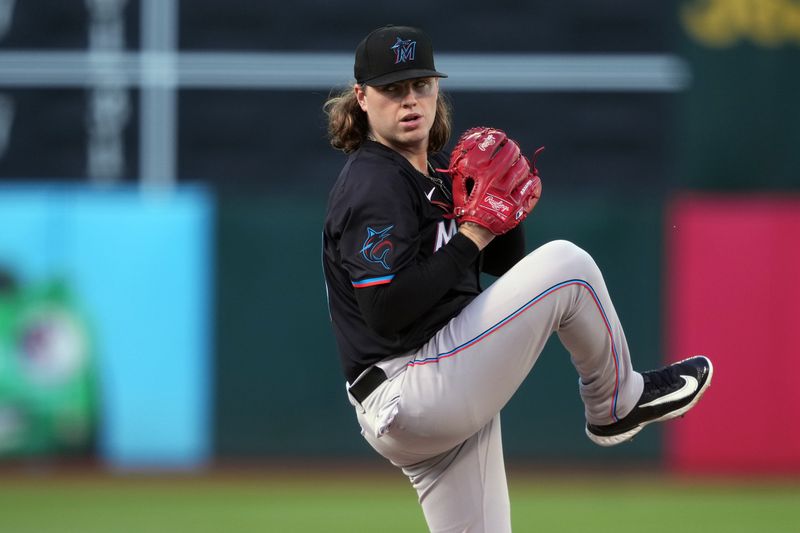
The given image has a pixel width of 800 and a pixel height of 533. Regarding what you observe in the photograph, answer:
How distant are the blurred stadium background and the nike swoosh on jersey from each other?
9.13ft

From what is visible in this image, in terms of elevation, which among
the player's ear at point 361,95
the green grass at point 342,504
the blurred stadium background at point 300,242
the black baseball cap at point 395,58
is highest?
the black baseball cap at point 395,58

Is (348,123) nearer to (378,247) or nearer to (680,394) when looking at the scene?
(378,247)

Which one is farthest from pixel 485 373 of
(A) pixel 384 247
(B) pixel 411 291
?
(A) pixel 384 247

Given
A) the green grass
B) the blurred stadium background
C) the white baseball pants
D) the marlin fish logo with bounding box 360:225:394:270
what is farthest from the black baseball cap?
the blurred stadium background

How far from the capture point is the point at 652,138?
8.05 m

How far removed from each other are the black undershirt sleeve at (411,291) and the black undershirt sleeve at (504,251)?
46 cm

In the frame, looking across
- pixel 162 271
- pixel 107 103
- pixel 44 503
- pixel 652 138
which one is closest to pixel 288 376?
pixel 162 271

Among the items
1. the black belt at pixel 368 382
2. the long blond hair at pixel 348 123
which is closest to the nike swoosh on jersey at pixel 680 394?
the black belt at pixel 368 382

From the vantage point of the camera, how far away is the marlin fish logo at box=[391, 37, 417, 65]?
311 cm

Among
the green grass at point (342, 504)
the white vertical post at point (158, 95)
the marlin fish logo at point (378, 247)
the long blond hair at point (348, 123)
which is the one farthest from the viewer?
the white vertical post at point (158, 95)

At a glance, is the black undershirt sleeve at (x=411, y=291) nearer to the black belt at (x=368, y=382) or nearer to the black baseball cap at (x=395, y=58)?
the black belt at (x=368, y=382)

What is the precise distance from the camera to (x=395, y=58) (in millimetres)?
3107

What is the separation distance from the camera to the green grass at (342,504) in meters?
5.87

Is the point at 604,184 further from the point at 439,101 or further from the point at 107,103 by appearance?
the point at 439,101
